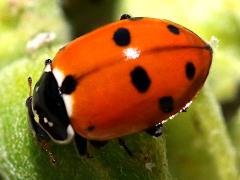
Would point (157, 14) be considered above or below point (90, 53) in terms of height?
below

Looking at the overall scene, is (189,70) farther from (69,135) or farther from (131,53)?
(69,135)

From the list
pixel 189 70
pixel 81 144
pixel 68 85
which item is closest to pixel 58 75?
pixel 68 85

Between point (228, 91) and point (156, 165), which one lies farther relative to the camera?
point (228, 91)

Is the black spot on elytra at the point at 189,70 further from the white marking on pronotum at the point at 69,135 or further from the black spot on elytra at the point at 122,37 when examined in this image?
the white marking on pronotum at the point at 69,135

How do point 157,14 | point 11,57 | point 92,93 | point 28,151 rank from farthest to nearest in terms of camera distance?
point 157,14, point 11,57, point 28,151, point 92,93

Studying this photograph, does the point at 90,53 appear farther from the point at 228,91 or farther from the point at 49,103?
the point at 228,91

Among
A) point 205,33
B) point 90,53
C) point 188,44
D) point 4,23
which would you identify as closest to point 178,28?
point 188,44

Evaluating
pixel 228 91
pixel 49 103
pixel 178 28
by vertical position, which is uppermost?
pixel 178 28
